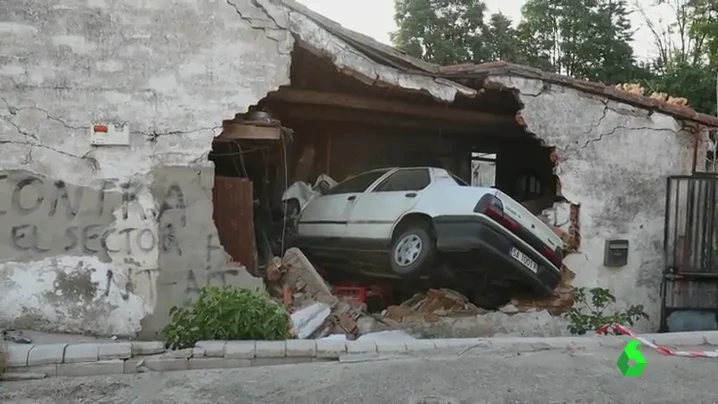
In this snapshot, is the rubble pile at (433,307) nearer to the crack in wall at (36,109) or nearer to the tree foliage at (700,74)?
the crack in wall at (36,109)

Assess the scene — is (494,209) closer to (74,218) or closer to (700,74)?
(74,218)

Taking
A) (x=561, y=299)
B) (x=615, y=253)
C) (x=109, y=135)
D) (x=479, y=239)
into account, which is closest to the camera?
(x=109, y=135)

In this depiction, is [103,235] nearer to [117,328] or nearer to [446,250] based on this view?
[117,328]

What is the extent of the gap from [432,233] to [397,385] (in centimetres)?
354

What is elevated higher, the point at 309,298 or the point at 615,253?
the point at 615,253

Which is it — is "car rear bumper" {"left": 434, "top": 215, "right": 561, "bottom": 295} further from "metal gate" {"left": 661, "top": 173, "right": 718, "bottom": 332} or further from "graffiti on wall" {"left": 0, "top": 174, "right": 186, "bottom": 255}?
"graffiti on wall" {"left": 0, "top": 174, "right": 186, "bottom": 255}

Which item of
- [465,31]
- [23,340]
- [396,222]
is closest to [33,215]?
[23,340]

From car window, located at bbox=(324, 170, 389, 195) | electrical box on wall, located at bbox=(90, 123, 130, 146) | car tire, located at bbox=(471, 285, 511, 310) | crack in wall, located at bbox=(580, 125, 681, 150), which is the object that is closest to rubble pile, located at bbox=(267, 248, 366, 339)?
car window, located at bbox=(324, 170, 389, 195)

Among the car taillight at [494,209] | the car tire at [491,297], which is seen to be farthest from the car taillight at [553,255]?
the car tire at [491,297]

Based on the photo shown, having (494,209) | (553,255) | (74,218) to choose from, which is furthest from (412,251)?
(74,218)

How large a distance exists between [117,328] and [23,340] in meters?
0.99

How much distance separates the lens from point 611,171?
9242 mm

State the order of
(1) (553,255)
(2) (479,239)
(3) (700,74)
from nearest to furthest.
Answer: (2) (479,239), (1) (553,255), (3) (700,74)

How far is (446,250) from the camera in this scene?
8336 millimetres
